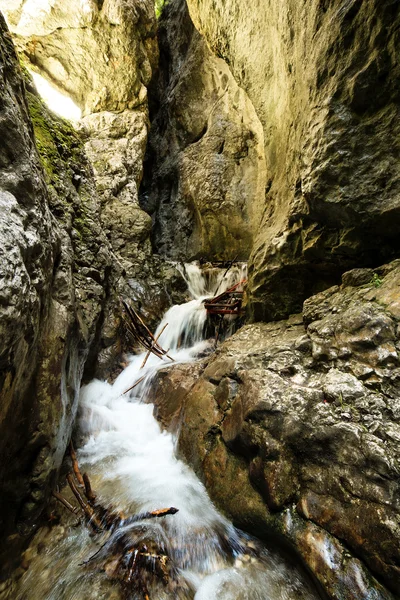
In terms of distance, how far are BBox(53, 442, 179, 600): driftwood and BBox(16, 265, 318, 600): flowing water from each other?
0.05 meters

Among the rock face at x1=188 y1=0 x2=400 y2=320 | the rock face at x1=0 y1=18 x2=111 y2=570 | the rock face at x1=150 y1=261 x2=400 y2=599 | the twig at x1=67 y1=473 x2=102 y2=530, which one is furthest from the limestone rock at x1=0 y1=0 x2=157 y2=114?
the twig at x1=67 y1=473 x2=102 y2=530

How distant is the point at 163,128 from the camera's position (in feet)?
50.7

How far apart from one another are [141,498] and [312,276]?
347 centimetres

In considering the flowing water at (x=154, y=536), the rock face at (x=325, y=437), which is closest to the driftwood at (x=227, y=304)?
the flowing water at (x=154, y=536)

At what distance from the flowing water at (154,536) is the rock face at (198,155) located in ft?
28.9

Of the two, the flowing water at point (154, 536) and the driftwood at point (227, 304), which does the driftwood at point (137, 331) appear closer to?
the driftwood at point (227, 304)

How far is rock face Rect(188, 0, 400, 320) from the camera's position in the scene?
2.62 m

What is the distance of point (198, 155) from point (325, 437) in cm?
1329

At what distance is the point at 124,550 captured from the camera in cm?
219

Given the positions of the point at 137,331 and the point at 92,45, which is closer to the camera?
the point at 137,331

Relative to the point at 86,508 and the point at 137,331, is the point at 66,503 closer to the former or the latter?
the point at 86,508

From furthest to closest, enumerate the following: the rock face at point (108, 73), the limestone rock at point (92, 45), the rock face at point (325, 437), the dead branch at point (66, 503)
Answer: the limestone rock at point (92, 45), the rock face at point (108, 73), the dead branch at point (66, 503), the rock face at point (325, 437)

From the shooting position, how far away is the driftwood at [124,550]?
6.50ft

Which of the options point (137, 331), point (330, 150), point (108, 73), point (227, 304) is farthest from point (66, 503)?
point (108, 73)
